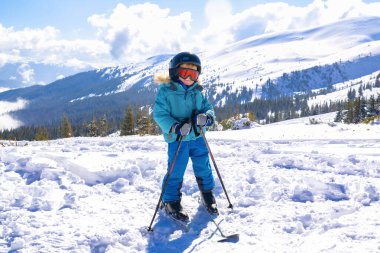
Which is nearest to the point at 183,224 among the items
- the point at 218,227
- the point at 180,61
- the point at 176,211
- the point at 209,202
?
the point at 176,211

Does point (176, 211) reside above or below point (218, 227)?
above

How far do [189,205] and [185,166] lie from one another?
815mm

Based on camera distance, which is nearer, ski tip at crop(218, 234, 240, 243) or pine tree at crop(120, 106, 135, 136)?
ski tip at crop(218, 234, 240, 243)

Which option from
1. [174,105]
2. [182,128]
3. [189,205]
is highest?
[174,105]

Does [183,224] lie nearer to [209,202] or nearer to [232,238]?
[209,202]

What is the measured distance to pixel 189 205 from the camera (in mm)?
6094

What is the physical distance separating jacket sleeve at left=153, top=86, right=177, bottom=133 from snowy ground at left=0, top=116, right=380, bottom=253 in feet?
5.09

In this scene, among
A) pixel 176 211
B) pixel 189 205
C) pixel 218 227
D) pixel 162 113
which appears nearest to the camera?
pixel 218 227

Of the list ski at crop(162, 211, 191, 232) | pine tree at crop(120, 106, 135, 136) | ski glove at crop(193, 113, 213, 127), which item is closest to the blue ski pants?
ski at crop(162, 211, 191, 232)

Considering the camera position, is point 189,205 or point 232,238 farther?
point 189,205

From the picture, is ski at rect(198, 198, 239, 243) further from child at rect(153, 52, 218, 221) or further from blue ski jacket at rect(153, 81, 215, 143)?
blue ski jacket at rect(153, 81, 215, 143)

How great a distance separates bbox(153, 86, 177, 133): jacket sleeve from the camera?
5498 mm

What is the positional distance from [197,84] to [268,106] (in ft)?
653

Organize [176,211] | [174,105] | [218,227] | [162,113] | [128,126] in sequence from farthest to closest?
[128,126] < [174,105] < [162,113] < [176,211] < [218,227]
